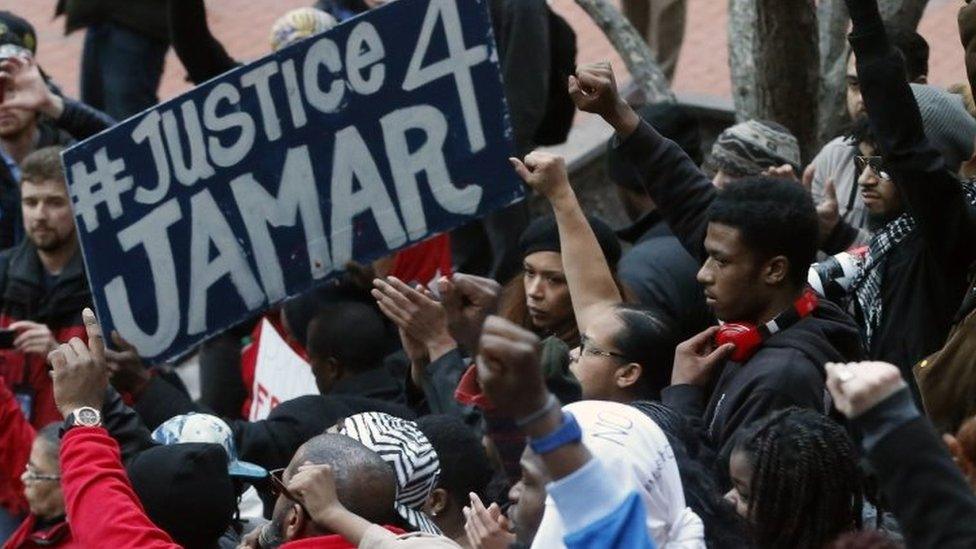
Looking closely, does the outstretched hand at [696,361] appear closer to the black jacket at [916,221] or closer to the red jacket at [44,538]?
the black jacket at [916,221]

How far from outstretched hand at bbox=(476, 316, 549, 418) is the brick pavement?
328 inches

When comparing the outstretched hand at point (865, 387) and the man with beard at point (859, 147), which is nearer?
the outstretched hand at point (865, 387)

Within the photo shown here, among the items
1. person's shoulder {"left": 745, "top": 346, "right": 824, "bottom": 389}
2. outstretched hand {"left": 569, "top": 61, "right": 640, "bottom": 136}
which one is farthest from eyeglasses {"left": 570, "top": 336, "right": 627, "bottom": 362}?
outstretched hand {"left": 569, "top": 61, "right": 640, "bottom": 136}

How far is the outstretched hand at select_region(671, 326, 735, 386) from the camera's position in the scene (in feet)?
16.3

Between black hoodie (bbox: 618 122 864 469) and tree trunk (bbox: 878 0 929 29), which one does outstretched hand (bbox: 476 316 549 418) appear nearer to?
black hoodie (bbox: 618 122 864 469)

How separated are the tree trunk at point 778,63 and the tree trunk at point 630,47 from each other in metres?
0.53

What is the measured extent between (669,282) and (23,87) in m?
3.02

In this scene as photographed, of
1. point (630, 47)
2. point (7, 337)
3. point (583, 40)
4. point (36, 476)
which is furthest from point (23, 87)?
point (583, 40)

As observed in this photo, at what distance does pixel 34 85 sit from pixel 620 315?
3411mm

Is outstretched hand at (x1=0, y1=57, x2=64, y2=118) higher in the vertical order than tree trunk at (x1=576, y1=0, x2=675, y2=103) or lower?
higher

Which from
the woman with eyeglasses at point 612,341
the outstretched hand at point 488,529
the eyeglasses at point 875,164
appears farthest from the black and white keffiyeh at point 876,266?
the outstretched hand at point 488,529

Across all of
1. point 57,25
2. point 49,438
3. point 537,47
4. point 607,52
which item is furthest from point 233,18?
point 49,438

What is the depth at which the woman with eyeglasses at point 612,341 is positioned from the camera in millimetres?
5168

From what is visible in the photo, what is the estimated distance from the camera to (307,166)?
21.2ft
